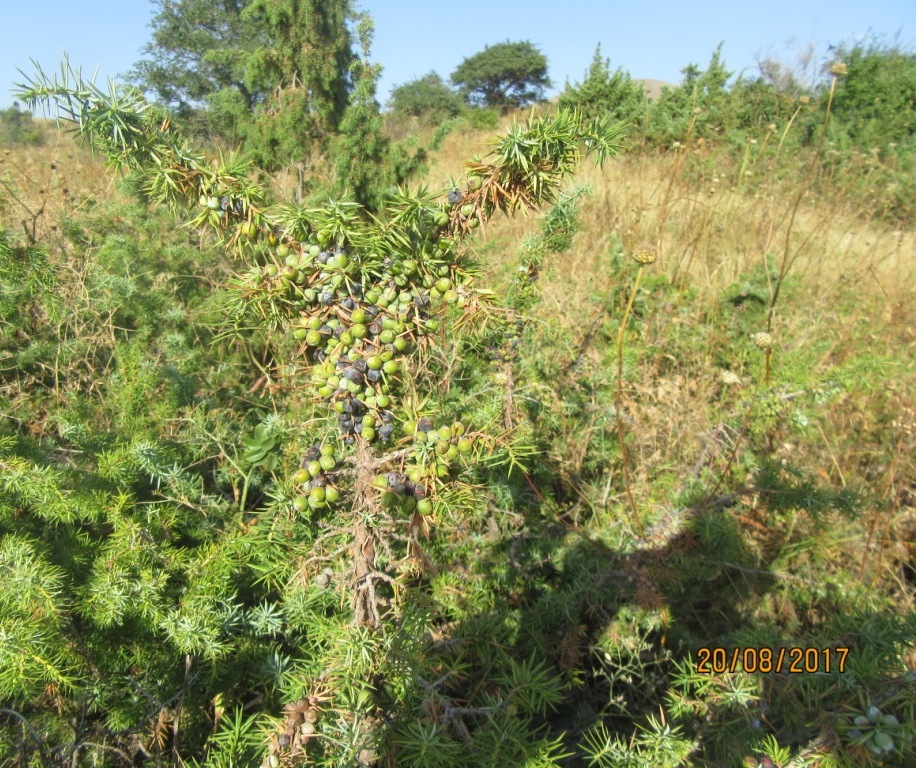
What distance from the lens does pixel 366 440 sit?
3.32ft

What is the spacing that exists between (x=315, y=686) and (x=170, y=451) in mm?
1023

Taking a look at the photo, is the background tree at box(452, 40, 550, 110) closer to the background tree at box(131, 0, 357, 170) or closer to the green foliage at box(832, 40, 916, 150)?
the green foliage at box(832, 40, 916, 150)

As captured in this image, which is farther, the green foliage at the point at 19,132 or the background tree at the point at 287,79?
the green foliage at the point at 19,132

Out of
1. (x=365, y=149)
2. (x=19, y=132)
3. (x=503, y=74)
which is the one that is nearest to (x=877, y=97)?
(x=365, y=149)

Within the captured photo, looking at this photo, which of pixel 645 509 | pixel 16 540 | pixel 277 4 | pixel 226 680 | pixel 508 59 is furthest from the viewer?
pixel 508 59

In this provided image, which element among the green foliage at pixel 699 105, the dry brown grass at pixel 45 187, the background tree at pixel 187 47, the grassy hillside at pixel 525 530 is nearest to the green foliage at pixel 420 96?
the background tree at pixel 187 47

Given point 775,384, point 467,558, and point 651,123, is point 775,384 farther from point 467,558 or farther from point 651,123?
point 651,123

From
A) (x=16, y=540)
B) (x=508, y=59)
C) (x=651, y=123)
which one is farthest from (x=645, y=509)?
(x=508, y=59)

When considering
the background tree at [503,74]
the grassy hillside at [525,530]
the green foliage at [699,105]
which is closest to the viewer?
the grassy hillside at [525,530]

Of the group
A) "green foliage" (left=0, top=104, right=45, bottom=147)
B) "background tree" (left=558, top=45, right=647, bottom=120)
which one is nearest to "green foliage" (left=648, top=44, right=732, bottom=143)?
"background tree" (left=558, top=45, right=647, bottom=120)
